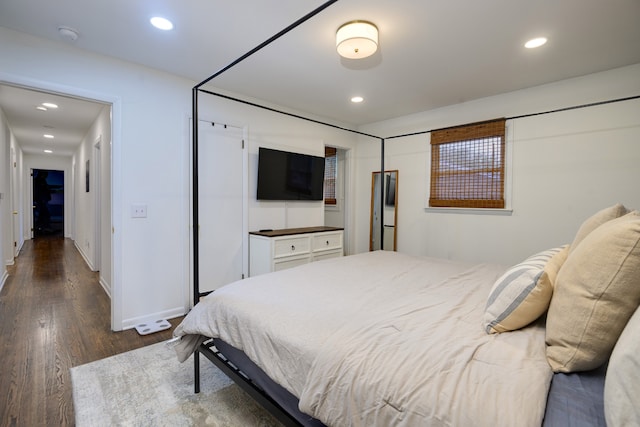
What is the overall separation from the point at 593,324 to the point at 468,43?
2.33 meters

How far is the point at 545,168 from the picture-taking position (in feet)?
10.8

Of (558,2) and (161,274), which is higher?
(558,2)

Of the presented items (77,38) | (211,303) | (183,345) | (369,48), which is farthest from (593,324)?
(77,38)

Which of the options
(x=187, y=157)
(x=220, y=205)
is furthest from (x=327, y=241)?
(x=187, y=157)

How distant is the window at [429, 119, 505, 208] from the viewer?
359 centimetres

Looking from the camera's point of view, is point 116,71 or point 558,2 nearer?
point 558,2

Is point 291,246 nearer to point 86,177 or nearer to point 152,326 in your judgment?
point 152,326

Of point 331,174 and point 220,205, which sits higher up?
point 331,174

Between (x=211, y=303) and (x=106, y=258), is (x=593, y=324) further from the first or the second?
(x=106, y=258)

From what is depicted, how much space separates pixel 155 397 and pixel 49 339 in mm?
1472

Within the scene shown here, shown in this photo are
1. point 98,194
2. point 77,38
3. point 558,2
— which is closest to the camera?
point 558,2

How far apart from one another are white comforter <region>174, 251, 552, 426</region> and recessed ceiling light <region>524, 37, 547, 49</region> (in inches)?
78.6

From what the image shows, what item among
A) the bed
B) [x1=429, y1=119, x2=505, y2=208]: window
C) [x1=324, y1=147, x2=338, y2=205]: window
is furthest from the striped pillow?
[x1=324, y1=147, x2=338, y2=205]: window

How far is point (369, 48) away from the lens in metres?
2.21
